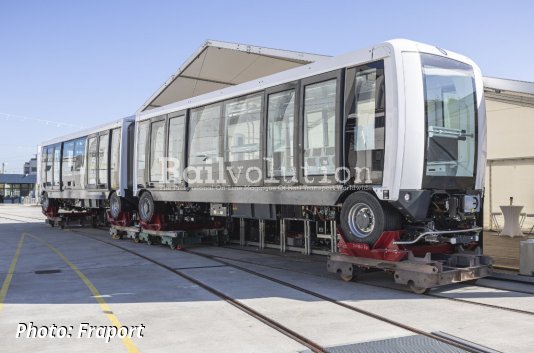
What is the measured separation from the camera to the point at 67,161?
66.1ft

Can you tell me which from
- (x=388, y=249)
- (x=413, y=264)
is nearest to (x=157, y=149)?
(x=388, y=249)

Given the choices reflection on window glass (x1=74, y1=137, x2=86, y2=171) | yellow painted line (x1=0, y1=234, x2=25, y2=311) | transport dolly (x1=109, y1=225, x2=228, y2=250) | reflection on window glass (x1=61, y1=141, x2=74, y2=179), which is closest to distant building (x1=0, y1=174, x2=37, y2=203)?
reflection on window glass (x1=61, y1=141, x2=74, y2=179)

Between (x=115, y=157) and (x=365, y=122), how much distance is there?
10474 mm

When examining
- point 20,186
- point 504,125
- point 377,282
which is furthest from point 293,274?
point 20,186

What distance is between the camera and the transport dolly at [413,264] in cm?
700

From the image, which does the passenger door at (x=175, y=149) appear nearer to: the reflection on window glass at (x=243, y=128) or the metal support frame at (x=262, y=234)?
the reflection on window glass at (x=243, y=128)

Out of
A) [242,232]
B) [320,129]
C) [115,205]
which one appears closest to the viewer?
[320,129]

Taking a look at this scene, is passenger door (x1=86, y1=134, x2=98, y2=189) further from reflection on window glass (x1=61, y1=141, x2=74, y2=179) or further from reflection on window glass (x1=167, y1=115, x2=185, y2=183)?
reflection on window glass (x1=167, y1=115, x2=185, y2=183)

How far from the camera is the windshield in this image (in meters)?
7.47

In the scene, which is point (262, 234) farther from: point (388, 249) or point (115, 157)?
A: point (388, 249)

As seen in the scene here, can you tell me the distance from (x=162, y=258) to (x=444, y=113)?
6.70 metres

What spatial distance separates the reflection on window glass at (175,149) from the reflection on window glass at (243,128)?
2.01 m

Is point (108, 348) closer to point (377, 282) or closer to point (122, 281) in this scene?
point (122, 281)

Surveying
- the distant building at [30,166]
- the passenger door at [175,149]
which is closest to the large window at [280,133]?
the passenger door at [175,149]
